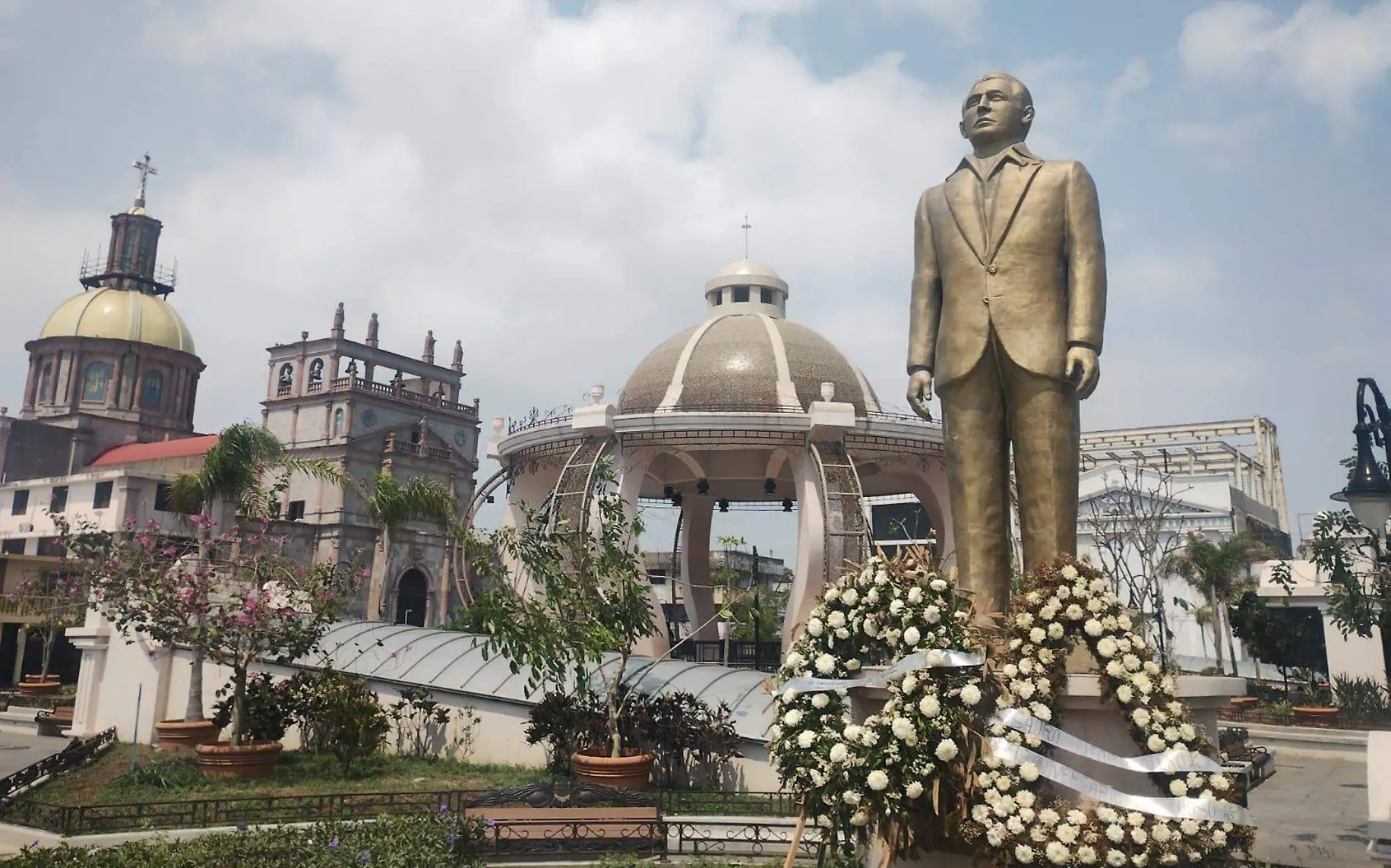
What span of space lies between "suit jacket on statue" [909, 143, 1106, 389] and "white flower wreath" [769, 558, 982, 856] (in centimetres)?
228

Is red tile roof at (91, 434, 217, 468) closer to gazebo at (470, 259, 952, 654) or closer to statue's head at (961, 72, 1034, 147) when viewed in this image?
gazebo at (470, 259, 952, 654)

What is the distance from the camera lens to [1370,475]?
8.57m

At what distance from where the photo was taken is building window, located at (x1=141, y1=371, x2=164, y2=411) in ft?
186

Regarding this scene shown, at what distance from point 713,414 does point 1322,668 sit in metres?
26.7

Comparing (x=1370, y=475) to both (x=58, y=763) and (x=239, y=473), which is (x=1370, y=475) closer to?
(x=58, y=763)

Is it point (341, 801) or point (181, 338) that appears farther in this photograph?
point (181, 338)

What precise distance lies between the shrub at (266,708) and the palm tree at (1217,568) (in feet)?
105

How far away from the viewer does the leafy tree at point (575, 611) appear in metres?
14.9

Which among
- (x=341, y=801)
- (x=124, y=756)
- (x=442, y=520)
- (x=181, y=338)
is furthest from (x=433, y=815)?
(x=181, y=338)

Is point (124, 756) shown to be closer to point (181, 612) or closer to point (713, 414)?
point (181, 612)

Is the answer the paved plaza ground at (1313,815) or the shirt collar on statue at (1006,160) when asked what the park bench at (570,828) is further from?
the shirt collar on statue at (1006,160)

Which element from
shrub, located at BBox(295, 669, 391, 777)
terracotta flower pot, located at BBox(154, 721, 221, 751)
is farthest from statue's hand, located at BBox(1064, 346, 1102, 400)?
terracotta flower pot, located at BBox(154, 721, 221, 751)

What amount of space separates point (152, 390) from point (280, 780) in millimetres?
48892

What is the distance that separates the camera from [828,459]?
23.6m
